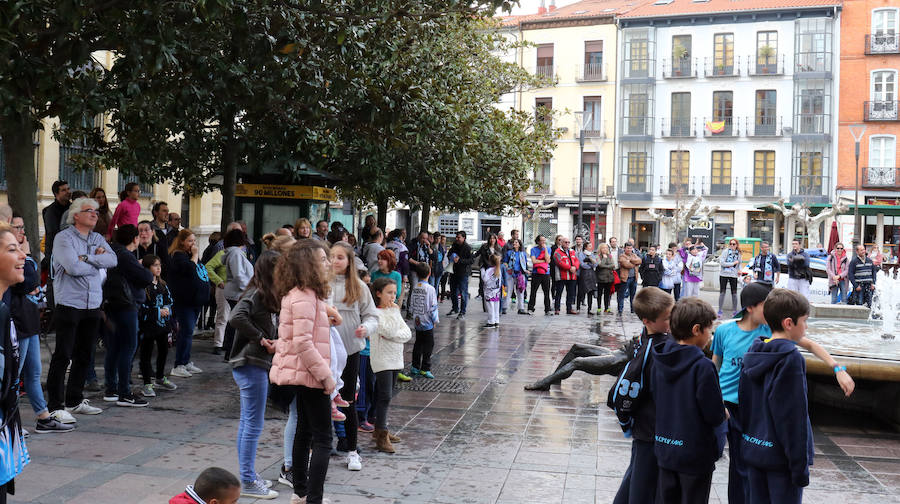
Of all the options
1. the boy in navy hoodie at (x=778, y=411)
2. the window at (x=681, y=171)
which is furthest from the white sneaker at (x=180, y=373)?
the window at (x=681, y=171)

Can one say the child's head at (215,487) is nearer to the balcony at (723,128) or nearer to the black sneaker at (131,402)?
the black sneaker at (131,402)

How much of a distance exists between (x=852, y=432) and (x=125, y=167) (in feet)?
41.9

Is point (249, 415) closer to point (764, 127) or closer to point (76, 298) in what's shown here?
point (76, 298)

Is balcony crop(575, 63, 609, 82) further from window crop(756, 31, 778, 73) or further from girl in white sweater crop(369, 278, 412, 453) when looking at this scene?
girl in white sweater crop(369, 278, 412, 453)

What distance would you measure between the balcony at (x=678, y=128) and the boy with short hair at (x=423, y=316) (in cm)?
4156

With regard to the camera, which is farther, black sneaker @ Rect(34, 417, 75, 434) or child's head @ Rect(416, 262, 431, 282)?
child's head @ Rect(416, 262, 431, 282)

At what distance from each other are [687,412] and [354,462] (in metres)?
2.96

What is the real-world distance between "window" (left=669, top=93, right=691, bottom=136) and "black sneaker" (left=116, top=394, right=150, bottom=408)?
44.6m

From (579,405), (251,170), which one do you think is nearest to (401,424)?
(579,405)

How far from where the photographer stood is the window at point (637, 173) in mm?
49844

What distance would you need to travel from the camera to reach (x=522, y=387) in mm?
10062

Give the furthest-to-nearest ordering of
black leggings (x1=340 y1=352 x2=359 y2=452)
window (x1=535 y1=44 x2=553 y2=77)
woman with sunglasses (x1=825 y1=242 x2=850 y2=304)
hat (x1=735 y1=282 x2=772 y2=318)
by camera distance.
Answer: window (x1=535 y1=44 x2=553 y2=77) < woman with sunglasses (x1=825 y1=242 x2=850 y2=304) < black leggings (x1=340 y1=352 x2=359 y2=452) < hat (x1=735 y1=282 x2=772 y2=318)

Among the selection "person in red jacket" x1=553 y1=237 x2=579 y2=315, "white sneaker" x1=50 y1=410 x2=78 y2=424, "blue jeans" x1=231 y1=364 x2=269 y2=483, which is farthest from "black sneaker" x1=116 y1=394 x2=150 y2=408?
"person in red jacket" x1=553 y1=237 x2=579 y2=315

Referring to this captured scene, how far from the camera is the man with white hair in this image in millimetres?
7488
